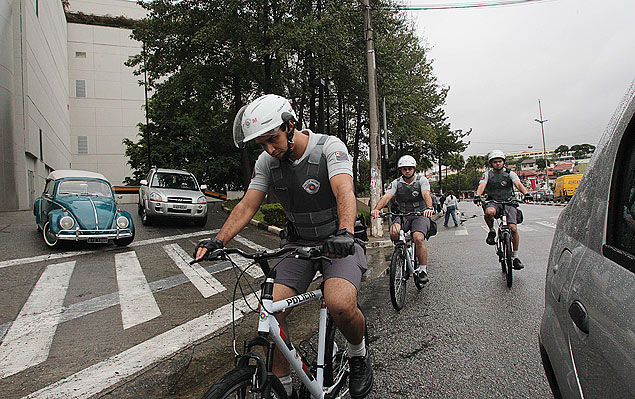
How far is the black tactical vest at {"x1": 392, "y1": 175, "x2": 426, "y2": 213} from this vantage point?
6707 mm

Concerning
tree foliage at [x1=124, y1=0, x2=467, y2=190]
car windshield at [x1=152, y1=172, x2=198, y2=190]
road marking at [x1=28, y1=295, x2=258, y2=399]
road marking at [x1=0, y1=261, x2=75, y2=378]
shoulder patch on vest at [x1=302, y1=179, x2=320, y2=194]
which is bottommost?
road marking at [x1=28, y1=295, x2=258, y2=399]

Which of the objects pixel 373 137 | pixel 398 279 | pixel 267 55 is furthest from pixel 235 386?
pixel 267 55

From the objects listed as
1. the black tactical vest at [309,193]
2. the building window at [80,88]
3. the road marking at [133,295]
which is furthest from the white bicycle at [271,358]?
the building window at [80,88]

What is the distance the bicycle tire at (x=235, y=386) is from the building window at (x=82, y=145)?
51.3m

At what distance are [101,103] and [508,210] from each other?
4841cm

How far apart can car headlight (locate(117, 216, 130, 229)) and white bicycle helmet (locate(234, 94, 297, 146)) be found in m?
8.64

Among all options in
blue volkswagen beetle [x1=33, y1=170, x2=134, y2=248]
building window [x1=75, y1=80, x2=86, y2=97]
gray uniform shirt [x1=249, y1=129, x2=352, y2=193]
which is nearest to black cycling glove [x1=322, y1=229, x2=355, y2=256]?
gray uniform shirt [x1=249, y1=129, x2=352, y2=193]

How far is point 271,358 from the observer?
225 cm

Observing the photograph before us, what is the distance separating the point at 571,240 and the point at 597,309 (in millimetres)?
647

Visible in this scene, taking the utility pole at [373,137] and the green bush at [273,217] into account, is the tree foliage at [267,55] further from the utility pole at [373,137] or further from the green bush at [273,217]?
the green bush at [273,217]

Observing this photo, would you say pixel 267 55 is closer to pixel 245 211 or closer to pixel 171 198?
pixel 171 198

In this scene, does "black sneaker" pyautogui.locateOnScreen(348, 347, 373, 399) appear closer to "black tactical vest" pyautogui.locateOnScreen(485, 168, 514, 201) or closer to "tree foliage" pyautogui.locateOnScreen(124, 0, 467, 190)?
"black tactical vest" pyautogui.locateOnScreen(485, 168, 514, 201)

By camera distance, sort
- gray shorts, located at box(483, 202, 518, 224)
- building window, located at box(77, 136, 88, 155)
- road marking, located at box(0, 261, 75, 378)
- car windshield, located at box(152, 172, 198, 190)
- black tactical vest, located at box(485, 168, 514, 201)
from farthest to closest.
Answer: building window, located at box(77, 136, 88, 155)
car windshield, located at box(152, 172, 198, 190)
black tactical vest, located at box(485, 168, 514, 201)
gray shorts, located at box(483, 202, 518, 224)
road marking, located at box(0, 261, 75, 378)

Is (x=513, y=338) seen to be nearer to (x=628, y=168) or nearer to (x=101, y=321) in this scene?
(x=628, y=168)
